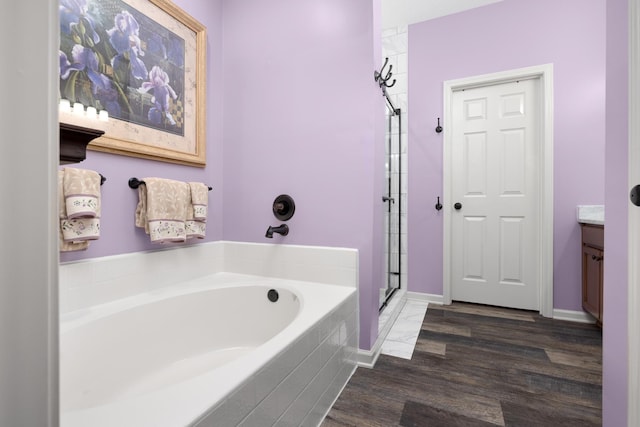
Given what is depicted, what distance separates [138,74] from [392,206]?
200 centimetres

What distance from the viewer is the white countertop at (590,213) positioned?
7.14 feet

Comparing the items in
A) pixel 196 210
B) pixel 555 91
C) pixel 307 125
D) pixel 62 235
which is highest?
pixel 555 91

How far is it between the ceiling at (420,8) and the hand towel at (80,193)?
→ 2.78m

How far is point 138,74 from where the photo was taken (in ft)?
5.13

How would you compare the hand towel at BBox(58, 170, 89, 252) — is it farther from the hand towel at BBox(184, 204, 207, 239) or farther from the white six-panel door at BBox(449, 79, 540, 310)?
the white six-panel door at BBox(449, 79, 540, 310)

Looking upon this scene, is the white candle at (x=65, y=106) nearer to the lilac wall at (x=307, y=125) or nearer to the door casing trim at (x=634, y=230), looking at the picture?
the lilac wall at (x=307, y=125)

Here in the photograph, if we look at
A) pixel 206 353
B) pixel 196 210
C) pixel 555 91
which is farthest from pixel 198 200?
pixel 555 91

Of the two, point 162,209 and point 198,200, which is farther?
point 198,200

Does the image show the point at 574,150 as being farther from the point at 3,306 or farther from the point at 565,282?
the point at 3,306

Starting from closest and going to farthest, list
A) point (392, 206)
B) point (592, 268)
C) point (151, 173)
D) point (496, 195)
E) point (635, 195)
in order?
point (635, 195), point (151, 173), point (592, 268), point (392, 206), point (496, 195)

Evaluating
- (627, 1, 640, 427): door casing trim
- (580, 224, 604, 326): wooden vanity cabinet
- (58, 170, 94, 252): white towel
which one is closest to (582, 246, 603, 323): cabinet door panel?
(580, 224, 604, 326): wooden vanity cabinet

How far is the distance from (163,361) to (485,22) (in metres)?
3.51

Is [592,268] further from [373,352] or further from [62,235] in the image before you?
[62,235]

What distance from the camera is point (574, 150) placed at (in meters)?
2.43
